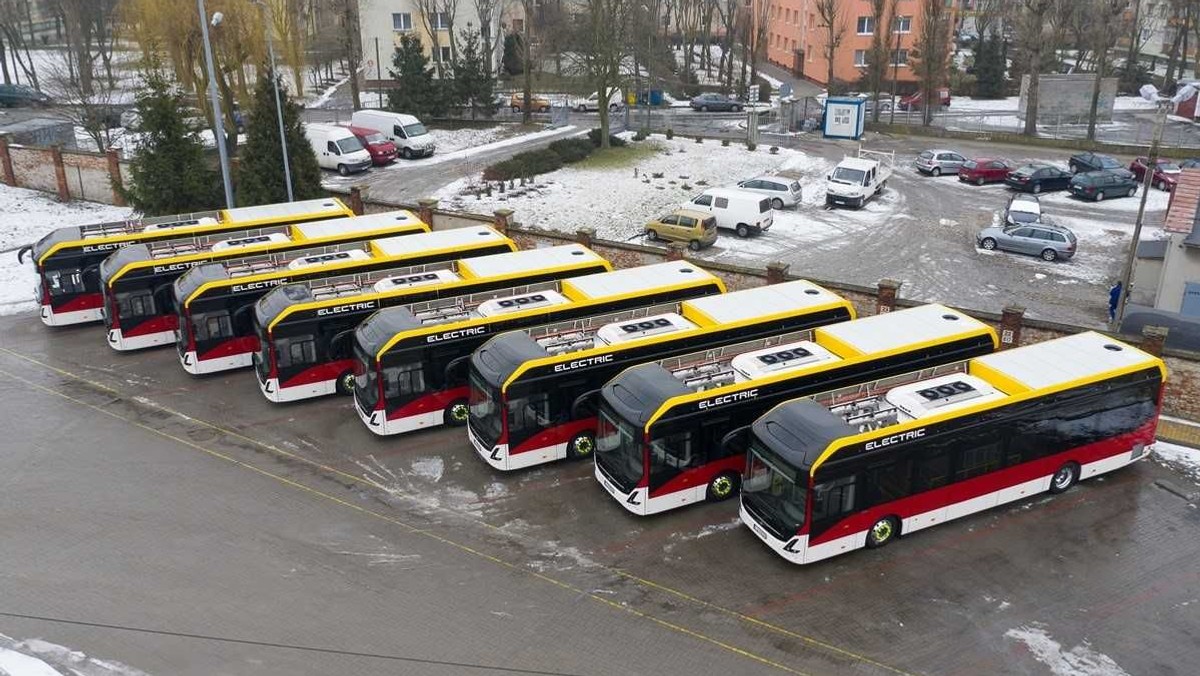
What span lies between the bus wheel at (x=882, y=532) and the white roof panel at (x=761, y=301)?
5.55 m

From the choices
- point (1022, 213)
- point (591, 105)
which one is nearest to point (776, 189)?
point (1022, 213)

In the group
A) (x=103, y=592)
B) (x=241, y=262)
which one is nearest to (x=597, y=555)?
(x=103, y=592)

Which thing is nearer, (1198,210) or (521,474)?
(521,474)

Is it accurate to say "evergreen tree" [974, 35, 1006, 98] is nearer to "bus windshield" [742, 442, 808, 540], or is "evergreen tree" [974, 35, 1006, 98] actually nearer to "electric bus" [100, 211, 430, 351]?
"electric bus" [100, 211, 430, 351]

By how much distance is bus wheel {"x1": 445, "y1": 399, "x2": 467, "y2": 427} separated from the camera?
19844 millimetres

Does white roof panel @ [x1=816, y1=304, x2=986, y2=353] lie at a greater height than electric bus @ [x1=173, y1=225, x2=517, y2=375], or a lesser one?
greater

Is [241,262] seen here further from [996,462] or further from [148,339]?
[996,462]

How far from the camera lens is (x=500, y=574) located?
15.0 m

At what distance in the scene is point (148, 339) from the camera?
2414cm

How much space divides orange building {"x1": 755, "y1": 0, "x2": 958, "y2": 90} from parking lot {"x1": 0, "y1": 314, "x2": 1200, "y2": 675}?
167 ft

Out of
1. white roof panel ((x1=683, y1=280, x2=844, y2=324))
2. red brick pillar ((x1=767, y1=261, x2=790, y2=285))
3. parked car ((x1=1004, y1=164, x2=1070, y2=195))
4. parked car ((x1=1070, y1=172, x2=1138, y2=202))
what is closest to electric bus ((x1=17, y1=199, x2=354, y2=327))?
white roof panel ((x1=683, y1=280, x2=844, y2=324))

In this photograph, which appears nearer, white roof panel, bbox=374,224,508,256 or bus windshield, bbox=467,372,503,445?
bus windshield, bbox=467,372,503,445

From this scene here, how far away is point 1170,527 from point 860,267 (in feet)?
52.9

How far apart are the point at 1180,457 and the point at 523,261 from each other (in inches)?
579
